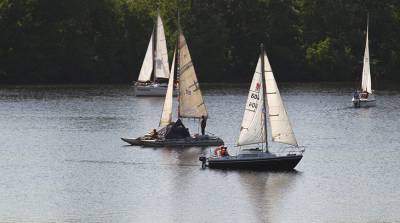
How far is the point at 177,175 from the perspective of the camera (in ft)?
269

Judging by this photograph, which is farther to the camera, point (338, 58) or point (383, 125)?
point (338, 58)

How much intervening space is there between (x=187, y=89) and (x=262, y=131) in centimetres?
1679

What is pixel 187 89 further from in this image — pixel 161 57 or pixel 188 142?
pixel 161 57

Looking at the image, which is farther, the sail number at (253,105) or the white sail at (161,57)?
the white sail at (161,57)

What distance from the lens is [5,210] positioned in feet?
225

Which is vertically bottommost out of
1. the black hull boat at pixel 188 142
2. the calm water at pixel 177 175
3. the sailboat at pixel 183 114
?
the calm water at pixel 177 175

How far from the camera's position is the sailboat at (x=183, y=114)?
96250mm

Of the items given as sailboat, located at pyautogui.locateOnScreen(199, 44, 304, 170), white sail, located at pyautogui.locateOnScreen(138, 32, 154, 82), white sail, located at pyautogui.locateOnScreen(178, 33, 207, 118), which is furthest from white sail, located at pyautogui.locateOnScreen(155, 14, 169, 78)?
sailboat, located at pyautogui.locateOnScreen(199, 44, 304, 170)

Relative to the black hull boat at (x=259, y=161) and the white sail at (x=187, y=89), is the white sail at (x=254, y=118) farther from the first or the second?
the white sail at (x=187, y=89)

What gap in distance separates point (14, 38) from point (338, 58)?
5375 cm

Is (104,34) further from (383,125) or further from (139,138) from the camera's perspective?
(139,138)

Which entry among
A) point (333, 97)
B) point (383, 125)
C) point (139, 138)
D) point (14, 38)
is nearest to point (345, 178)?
point (139, 138)

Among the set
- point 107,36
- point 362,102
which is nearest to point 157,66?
point 362,102

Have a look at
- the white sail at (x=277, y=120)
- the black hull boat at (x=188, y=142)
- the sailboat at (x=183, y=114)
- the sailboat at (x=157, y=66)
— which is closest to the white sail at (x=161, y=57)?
the sailboat at (x=157, y=66)
